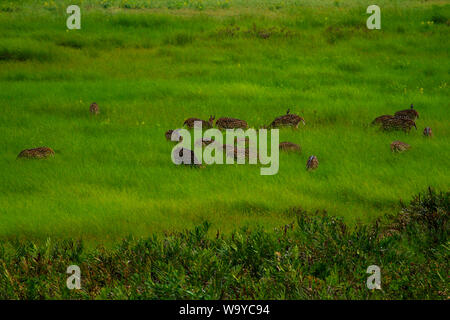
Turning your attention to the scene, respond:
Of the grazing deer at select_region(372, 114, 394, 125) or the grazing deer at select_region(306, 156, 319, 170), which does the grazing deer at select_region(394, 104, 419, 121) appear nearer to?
the grazing deer at select_region(372, 114, 394, 125)

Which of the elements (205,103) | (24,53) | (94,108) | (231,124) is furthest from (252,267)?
(24,53)

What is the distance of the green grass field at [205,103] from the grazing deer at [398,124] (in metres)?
0.26

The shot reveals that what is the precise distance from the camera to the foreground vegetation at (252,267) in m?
5.73

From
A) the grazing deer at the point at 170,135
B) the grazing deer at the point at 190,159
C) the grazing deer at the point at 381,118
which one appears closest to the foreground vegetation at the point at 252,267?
the grazing deer at the point at 190,159

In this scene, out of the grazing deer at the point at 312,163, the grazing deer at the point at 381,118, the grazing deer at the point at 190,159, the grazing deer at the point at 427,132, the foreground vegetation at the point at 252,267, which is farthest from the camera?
the grazing deer at the point at 381,118

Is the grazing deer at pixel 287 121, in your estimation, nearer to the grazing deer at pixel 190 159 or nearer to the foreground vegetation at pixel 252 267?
the grazing deer at pixel 190 159

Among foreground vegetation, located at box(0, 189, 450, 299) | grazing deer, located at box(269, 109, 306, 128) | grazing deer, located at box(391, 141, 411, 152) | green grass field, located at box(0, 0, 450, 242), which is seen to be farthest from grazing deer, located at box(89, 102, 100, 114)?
foreground vegetation, located at box(0, 189, 450, 299)

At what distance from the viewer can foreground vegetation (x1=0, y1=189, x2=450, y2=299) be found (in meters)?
5.73

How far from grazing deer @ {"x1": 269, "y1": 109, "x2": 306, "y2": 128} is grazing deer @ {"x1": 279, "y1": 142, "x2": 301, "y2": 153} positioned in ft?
6.65

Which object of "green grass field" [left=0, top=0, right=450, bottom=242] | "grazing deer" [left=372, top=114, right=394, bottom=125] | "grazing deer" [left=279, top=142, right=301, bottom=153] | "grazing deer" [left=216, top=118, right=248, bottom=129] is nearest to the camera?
"green grass field" [left=0, top=0, right=450, bottom=242]

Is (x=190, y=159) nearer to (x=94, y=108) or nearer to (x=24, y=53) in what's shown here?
(x=94, y=108)

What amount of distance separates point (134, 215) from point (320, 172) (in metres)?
4.54

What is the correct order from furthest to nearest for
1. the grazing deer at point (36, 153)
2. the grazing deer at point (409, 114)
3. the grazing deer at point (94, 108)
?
the grazing deer at point (94, 108) < the grazing deer at point (409, 114) < the grazing deer at point (36, 153)
